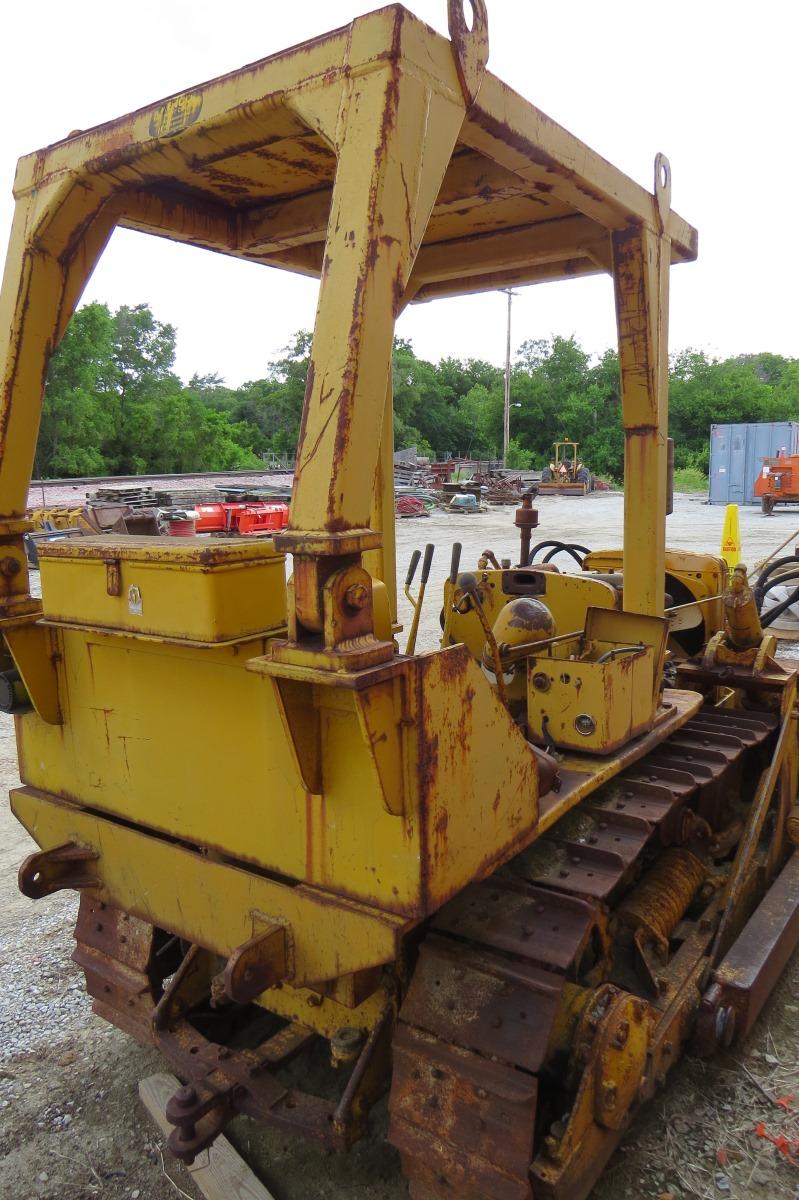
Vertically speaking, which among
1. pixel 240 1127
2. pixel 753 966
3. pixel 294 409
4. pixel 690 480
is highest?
pixel 294 409

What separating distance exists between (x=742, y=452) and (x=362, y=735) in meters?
33.6

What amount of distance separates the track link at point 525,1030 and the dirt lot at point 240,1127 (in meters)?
0.24

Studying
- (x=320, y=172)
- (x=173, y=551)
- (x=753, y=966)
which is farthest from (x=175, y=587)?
→ (x=753, y=966)

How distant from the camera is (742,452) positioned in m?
32.2

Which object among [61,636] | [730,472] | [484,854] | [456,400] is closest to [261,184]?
[61,636]

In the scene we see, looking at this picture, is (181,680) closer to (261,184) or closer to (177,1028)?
(177,1028)

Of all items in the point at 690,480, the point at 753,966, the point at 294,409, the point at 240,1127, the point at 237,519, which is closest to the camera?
the point at 240,1127

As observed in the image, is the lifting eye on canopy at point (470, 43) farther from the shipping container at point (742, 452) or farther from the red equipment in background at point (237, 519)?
the shipping container at point (742, 452)

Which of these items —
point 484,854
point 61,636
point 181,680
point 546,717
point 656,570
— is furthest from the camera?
point 656,570

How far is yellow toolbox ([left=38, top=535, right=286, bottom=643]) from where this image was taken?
1974mm

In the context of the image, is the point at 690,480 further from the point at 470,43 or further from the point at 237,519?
the point at 470,43

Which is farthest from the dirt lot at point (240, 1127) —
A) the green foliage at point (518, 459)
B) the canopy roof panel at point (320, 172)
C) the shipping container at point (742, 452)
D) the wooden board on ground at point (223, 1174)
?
the green foliage at point (518, 459)

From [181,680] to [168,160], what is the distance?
A: 1.42 metres

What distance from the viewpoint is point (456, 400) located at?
61562 mm
